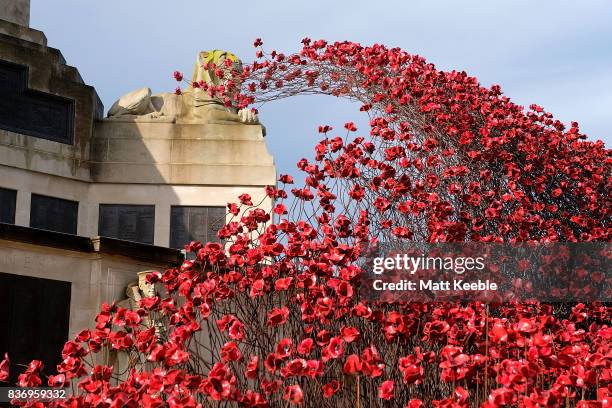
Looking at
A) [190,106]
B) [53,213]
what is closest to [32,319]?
[53,213]

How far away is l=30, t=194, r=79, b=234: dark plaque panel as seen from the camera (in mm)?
17469

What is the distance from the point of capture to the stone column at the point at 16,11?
1823 centimetres

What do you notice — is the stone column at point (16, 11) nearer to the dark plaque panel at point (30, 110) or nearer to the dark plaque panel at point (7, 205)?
the dark plaque panel at point (30, 110)

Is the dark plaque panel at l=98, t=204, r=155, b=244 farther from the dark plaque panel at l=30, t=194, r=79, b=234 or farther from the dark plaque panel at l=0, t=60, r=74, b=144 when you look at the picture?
the dark plaque panel at l=0, t=60, r=74, b=144

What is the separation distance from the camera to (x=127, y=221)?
18453mm

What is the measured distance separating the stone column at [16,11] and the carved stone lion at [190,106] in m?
2.49

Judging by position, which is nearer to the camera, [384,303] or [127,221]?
[384,303]

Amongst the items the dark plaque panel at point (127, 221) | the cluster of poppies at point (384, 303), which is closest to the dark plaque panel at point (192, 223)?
the dark plaque panel at point (127, 221)

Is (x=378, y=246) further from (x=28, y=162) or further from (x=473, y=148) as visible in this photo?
(x=28, y=162)

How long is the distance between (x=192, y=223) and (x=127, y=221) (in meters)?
1.34

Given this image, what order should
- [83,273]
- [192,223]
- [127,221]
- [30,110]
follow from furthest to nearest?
[127,221] < [192,223] < [30,110] < [83,273]

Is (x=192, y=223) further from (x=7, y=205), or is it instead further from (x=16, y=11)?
(x=16, y=11)

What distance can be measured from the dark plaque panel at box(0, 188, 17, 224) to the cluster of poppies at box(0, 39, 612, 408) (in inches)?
224

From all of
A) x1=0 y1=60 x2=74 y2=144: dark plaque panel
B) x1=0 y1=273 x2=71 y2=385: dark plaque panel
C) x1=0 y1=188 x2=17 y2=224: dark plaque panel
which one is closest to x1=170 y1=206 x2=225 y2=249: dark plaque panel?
x1=0 y1=60 x2=74 y2=144: dark plaque panel
